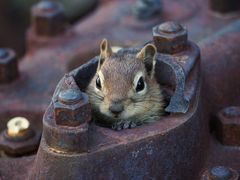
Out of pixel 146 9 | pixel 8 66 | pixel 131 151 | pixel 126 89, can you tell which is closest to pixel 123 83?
pixel 126 89

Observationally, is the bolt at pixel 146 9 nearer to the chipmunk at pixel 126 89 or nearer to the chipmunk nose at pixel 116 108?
the chipmunk at pixel 126 89

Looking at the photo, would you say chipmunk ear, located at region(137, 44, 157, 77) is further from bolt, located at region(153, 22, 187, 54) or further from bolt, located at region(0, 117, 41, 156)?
bolt, located at region(0, 117, 41, 156)

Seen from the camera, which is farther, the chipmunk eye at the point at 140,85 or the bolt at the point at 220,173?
the chipmunk eye at the point at 140,85

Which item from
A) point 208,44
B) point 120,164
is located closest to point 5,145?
point 120,164

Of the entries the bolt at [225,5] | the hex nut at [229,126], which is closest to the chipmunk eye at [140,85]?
the hex nut at [229,126]

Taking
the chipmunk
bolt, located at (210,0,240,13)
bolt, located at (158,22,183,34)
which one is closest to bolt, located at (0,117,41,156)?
the chipmunk

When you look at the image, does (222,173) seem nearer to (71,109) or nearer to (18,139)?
(71,109)
